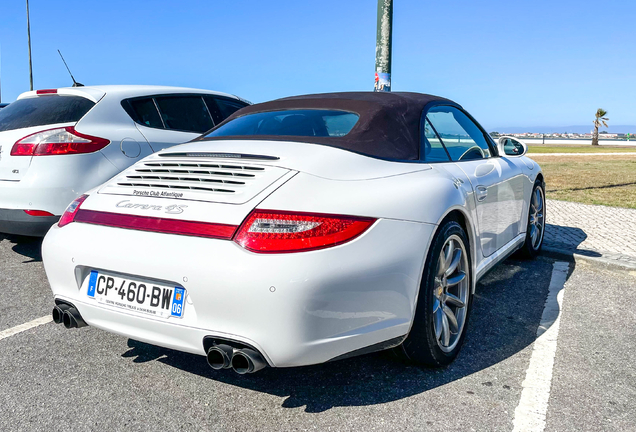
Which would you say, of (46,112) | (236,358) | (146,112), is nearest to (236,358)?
(236,358)

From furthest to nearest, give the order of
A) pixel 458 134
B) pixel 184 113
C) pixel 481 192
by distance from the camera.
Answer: pixel 184 113 < pixel 458 134 < pixel 481 192

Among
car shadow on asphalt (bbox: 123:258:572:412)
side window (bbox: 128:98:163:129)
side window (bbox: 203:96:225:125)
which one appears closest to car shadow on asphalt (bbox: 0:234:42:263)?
side window (bbox: 128:98:163:129)

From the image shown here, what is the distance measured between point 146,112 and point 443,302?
3.57m

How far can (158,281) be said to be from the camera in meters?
2.40

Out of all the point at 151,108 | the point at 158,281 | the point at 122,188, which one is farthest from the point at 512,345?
the point at 151,108

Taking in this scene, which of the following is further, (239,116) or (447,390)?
(239,116)

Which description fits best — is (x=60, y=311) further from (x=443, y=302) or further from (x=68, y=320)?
(x=443, y=302)

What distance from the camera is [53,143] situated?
4.48m

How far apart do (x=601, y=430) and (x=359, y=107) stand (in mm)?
2019

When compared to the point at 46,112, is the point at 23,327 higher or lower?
lower

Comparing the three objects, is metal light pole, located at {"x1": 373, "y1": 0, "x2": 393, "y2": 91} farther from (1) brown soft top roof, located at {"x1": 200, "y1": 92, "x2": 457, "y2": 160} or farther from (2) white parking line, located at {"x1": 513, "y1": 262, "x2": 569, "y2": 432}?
(2) white parking line, located at {"x1": 513, "y1": 262, "x2": 569, "y2": 432}

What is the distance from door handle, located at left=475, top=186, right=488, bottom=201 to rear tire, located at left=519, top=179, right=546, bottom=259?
1.56 meters

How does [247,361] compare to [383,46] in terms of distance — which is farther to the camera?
[383,46]

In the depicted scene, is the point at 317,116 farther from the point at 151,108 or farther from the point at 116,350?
the point at 151,108
